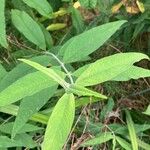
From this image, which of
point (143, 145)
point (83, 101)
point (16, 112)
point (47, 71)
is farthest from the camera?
point (143, 145)

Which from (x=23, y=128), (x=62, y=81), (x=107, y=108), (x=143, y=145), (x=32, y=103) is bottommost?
(x=143, y=145)

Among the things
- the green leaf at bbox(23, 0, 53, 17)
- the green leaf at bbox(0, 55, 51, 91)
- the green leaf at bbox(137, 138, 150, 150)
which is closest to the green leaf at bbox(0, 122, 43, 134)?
the green leaf at bbox(0, 55, 51, 91)

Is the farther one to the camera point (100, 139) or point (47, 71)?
point (100, 139)

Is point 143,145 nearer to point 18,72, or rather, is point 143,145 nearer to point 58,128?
point 18,72

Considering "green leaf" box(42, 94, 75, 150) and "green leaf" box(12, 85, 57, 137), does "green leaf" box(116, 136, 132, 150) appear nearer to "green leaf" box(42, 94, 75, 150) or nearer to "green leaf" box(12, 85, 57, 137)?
"green leaf" box(12, 85, 57, 137)

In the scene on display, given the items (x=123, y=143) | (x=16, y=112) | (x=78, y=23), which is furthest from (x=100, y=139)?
(x=78, y=23)

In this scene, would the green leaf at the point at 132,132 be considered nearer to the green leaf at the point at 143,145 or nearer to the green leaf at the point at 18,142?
the green leaf at the point at 143,145

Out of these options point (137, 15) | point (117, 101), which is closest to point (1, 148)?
point (117, 101)

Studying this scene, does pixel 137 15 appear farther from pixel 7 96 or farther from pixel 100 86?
pixel 7 96
